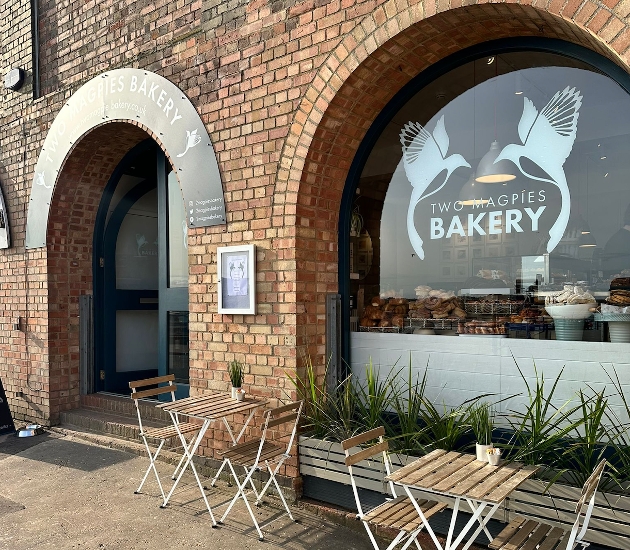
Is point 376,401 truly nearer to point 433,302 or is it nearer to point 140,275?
point 433,302

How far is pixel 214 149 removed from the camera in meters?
5.05

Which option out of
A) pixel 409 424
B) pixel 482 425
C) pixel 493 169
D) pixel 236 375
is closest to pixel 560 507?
pixel 482 425

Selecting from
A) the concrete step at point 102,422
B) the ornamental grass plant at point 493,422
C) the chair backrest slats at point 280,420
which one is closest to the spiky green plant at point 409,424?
the ornamental grass plant at point 493,422

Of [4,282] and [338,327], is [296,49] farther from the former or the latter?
[4,282]

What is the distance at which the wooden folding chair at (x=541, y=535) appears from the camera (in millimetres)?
2611

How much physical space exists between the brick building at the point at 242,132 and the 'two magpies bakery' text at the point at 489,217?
586mm

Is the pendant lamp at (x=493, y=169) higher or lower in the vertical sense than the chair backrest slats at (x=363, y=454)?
higher

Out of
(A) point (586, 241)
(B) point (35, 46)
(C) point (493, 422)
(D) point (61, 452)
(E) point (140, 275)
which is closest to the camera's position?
(A) point (586, 241)

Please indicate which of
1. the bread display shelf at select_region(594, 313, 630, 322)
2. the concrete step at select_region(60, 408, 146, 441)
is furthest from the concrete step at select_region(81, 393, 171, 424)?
the bread display shelf at select_region(594, 313, 630, 322)

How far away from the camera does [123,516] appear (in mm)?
4273


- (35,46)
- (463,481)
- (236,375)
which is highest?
(35,46)

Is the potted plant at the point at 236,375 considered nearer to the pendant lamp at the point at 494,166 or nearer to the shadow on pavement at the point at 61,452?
the shadow on pavement at the point at 61,452

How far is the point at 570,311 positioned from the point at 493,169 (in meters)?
1.16

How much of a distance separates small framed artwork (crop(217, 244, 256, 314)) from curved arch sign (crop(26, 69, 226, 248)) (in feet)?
1.08
